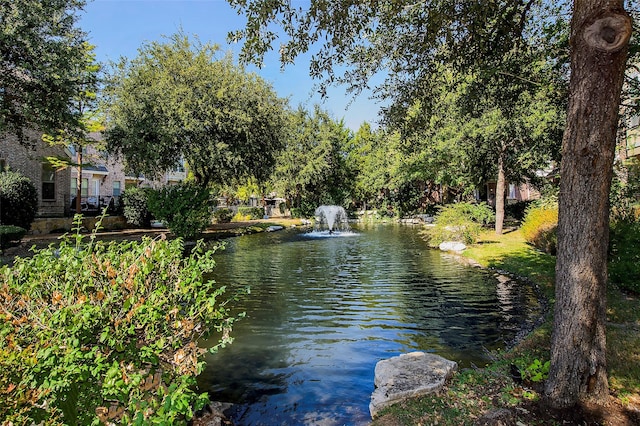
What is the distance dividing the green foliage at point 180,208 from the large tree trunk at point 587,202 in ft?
58.0

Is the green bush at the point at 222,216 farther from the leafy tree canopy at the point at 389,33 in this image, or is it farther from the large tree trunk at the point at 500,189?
the leafy tree canopy at the point at 389,33

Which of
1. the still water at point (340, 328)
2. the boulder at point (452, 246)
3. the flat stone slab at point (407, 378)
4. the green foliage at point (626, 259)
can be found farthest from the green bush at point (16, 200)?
the green foliage at point (626, 259)

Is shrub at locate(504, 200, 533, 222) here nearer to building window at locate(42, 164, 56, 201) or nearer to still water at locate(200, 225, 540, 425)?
still water at locate(200, 225, 540, 425)

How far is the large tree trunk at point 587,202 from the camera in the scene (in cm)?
346

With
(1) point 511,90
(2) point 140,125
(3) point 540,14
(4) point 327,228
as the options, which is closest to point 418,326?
(1) point 511,90

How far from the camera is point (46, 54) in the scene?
11.8 meters

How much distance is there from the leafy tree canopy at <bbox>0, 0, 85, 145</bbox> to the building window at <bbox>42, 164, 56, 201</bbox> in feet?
41.7

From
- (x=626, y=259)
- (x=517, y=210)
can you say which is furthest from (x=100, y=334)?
(x=517, y=210)

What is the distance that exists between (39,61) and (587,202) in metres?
14.9

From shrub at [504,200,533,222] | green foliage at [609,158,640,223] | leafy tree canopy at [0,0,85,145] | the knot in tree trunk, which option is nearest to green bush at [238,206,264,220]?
shrub at [504,200,533,222]

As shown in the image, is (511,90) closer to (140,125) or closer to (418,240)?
(418,240)

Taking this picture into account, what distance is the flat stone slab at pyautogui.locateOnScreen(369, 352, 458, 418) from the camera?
429 cm

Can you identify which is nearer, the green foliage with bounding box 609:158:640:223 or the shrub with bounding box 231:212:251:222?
the green foliage with bounding box 609:158:640:223

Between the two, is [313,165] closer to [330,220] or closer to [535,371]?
[330,220]
